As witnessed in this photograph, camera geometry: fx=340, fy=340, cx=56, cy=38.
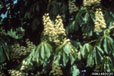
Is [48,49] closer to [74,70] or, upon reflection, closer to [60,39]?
[60,39]

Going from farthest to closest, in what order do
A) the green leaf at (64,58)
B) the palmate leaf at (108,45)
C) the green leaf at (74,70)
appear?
the green leaf at (74,70)
the palmate leaf at (108,45)
the green leaf at (64,58)

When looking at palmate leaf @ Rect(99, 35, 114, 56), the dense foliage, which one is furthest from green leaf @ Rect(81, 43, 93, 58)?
palmate leaf @ Rect(99, 35, 114, 56)

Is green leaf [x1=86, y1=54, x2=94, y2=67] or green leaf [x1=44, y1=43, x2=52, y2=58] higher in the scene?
green leaf [x1=44, y1=43, x2=52, y2=58]

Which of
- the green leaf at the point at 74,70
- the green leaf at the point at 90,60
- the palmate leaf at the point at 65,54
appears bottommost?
the green leaf at the point at 74,70

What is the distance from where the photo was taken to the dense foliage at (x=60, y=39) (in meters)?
3.31

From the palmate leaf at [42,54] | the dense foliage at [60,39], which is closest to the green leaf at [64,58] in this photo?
the dense foliage at [60,39]

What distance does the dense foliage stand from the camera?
10.9ft

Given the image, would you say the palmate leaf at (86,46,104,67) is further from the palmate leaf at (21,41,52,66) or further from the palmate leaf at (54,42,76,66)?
the palmate leaf at (21,41,52,66)

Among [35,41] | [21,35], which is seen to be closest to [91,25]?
[35,41]

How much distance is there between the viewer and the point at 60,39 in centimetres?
338

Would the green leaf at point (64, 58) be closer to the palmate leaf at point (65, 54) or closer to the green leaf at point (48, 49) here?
the palmate leaf at point (65, 54)

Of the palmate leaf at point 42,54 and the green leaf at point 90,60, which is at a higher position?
the palmate leaf at point 42,54

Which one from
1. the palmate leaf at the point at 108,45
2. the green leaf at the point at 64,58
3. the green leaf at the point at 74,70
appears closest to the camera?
the green leaf at the point at 64,58

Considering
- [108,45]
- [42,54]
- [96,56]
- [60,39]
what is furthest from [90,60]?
[42,54]
